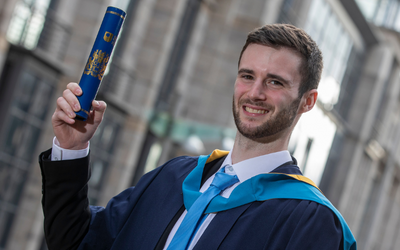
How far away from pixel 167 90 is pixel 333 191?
12437 mm

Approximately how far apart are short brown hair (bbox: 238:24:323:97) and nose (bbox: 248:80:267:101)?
0.60 ft

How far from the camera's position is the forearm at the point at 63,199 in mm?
2322

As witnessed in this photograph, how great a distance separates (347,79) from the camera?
74.0 ft

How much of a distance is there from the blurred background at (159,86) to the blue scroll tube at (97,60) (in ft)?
22.4

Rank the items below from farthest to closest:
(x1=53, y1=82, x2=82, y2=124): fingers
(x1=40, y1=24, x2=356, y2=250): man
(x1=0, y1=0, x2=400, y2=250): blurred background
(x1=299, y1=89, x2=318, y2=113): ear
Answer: (x1=0, y1=0, x2=400, y2=250): blurred background
(x1=299, y1=89, x2=318, y2=113): ear
(x1=53, y1=82, x2=82, y2=124): fingers
(x1=40, y1=24, x2=356, y2=250): man

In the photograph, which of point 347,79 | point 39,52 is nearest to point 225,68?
point 39,52

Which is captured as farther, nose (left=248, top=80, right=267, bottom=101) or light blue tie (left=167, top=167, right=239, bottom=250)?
nose (left=248, top=80, right=267, bottom=101)

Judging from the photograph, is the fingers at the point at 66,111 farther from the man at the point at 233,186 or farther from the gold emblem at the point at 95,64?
the gold emblem at the point at 95,64

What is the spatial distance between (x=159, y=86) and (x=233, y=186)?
35.2 ft

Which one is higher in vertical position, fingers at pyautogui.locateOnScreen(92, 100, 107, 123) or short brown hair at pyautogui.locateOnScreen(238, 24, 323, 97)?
short brown hair at pyautogui.locateOnScreen(238, 24, 323, 97)

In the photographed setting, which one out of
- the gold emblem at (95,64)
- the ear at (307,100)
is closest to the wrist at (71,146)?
the gold emblem at (95,64)

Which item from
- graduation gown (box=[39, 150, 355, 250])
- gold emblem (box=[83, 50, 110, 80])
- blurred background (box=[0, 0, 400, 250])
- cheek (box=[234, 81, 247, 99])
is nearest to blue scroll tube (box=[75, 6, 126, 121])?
gold emblem (box=[83, 50, 110, 80])

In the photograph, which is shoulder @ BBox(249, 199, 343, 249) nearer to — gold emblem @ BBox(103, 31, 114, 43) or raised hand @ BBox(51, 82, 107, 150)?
raised hand @ BBox(51, 82, 107, 150)

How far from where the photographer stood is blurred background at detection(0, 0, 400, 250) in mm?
9383
